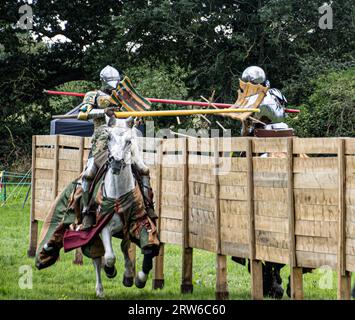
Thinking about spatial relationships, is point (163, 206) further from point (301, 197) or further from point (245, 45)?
point (245, 45)

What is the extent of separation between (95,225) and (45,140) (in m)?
4.15

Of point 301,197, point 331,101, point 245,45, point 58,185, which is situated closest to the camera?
point 301,197

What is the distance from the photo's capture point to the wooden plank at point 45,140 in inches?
546

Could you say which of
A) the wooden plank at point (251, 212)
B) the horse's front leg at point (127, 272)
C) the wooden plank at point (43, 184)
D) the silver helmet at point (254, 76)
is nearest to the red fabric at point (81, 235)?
the horse's front leg at point (127, 272)

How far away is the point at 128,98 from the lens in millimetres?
10445

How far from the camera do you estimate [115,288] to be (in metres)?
11.1

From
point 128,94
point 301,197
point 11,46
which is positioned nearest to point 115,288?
point 128,94

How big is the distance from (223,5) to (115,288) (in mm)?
20477

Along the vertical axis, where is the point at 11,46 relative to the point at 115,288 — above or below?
above

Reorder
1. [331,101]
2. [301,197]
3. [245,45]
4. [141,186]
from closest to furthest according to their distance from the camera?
1. [301,197]
2. [141,186]
3. [331,101]
4. [245,45]

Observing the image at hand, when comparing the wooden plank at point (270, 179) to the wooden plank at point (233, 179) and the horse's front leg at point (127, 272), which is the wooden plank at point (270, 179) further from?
the horse's front leg at point (127, 272)

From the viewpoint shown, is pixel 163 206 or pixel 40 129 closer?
pixel 163 206

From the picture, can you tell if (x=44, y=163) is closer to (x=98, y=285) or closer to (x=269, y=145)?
(x=98, y=285)

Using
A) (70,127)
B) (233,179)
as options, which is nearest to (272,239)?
(233,179)
